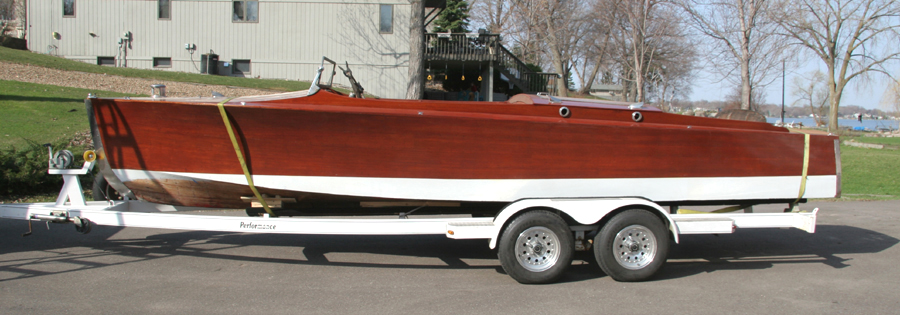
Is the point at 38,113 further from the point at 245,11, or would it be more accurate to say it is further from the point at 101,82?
the point at 245,11

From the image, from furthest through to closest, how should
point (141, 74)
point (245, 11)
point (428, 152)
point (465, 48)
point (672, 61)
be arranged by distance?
point (672, 61) < point (245, 11) < point (465, 48) < point (141, 74) < point (428, 152)

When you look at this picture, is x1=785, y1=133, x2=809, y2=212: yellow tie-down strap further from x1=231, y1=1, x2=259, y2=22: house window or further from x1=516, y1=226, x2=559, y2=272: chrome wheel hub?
x1=231, y1=1, x2=259, y2=22: house window

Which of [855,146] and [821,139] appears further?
[855,146]

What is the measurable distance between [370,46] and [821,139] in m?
18.4

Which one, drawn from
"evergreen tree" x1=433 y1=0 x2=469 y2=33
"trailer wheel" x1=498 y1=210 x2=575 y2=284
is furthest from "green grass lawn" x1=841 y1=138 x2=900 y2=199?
"evergreen tree" x1=433 y1=0 x2=469 y2=33

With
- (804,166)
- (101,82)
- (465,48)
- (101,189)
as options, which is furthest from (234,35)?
(804,166)

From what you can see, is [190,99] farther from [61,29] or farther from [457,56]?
Result: [61,29]

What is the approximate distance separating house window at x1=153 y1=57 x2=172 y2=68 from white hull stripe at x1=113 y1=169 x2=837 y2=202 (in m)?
19.4

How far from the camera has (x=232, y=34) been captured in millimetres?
21500

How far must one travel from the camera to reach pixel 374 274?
15.7 ft

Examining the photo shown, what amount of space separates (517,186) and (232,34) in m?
19.8

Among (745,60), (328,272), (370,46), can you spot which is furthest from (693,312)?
(370,46)

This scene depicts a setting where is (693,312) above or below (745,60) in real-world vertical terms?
below

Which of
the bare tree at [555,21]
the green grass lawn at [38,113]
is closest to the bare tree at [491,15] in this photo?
the bare tree at [555,21]
